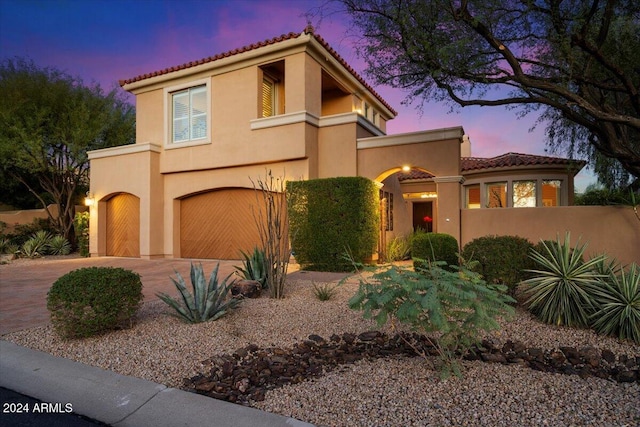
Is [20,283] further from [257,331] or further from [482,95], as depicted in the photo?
[482,95]

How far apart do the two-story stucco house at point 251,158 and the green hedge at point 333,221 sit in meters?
1.38

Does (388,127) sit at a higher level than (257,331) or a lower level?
higher

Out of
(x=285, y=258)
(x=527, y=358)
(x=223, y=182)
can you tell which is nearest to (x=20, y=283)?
(x=223, y=182)

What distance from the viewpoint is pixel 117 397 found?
348cm

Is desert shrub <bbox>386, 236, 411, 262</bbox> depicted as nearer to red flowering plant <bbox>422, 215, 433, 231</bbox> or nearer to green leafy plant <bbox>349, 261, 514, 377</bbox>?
red flowering plant <bbox>422, 215, 433, 231</bbox>

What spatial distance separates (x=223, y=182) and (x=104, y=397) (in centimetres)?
1135

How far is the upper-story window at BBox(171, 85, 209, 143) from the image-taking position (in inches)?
588

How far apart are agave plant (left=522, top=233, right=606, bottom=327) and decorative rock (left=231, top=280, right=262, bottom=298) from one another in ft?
15.0

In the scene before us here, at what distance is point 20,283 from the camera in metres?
9.99

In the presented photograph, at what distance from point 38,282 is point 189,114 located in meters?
8.03

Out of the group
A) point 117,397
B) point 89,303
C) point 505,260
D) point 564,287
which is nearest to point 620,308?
point 564,287

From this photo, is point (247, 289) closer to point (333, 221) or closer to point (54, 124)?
point (333, 221)

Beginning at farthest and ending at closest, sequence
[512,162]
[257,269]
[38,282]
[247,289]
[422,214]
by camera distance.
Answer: [422,214]
[512,162]
[38,282]
[257,269]
[247,289]

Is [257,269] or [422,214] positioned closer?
[257,269]
